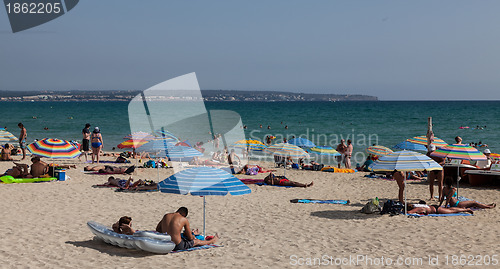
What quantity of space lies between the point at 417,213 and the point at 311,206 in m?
2.45

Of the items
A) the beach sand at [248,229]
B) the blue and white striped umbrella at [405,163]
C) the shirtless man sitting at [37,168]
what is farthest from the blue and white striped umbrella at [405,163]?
the shirtless man sitting at [37,168]

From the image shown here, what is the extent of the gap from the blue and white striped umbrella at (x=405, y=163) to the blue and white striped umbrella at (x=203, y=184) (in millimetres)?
3389

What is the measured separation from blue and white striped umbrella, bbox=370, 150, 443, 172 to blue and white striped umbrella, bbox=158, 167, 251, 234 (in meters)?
3.39

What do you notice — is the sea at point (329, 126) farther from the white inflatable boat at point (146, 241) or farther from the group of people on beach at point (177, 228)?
the white inflatable boat at point (146, 241)

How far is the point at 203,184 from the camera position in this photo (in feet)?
25.1

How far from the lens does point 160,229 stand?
7.63 m

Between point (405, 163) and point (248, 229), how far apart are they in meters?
3.42

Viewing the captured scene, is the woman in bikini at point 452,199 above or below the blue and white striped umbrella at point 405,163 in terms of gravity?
below

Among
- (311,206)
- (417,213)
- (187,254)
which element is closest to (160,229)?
(187,254)

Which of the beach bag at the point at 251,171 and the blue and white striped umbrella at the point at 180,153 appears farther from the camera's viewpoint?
→ the beach bag at the point at 251,171

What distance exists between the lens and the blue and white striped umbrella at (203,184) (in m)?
7.61

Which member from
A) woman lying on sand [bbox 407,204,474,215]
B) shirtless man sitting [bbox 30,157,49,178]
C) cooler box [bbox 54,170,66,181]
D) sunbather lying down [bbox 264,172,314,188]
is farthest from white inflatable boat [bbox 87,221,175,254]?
shirtless man sitting [bbox 30,157,49,178]

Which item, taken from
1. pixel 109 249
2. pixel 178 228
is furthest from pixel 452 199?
pixel 109 249

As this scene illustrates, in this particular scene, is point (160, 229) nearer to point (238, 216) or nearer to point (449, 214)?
point (238, 216)
